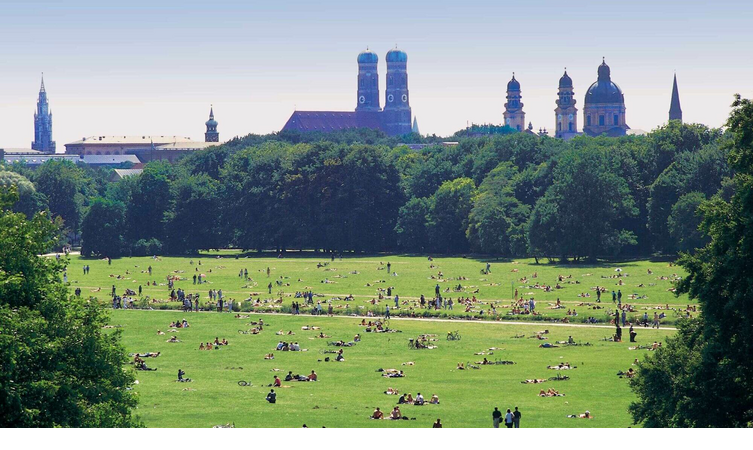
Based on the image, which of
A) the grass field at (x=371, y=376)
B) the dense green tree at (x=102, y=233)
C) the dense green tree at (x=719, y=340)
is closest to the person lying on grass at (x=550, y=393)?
the grass field at (x=371, y=376)

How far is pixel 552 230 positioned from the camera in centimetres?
10581

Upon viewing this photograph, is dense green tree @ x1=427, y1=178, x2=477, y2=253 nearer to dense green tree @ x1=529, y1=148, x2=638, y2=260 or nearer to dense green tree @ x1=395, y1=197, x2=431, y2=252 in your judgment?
dense green tree @ x1=395, y1=197, x2=431, y2=252

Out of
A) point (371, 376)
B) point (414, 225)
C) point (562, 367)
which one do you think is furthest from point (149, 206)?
point (562, 367)

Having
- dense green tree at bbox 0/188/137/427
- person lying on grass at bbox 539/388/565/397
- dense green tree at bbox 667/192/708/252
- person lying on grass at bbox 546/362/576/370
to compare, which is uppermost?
dense green tree at bbox 667/192/708/252

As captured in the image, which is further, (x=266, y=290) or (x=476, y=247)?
(x=476, y=247)

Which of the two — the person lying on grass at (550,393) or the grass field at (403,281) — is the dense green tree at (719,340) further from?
the grass field at (403,281)

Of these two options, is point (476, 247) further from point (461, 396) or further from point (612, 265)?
point (461, 396)

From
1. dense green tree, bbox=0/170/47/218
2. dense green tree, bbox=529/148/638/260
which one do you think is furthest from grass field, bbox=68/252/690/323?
dense green tree, bbox=0/170/47/218

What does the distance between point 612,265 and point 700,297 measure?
65.6 m

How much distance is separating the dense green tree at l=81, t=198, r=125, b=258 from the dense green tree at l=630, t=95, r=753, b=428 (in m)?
97.1

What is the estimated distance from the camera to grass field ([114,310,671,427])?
41656mm

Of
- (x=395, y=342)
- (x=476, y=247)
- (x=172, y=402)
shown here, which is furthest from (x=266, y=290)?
(x=172, y=402)

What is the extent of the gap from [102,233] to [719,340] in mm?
100971

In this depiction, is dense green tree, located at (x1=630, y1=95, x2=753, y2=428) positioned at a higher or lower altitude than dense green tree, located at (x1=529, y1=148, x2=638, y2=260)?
lower
